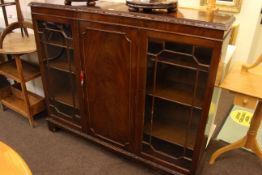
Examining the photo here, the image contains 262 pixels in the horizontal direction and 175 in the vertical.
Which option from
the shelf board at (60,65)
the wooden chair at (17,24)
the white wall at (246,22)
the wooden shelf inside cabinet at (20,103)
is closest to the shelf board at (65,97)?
the shelf board at (60,65)

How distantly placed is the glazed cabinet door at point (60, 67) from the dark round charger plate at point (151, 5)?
0.43 meters

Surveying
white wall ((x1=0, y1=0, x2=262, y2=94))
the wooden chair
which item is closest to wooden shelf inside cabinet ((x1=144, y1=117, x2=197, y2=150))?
the wooden chair

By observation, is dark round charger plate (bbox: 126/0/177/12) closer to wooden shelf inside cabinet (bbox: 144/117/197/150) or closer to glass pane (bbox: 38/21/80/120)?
glass pane (bbox: 38/21/80/120)

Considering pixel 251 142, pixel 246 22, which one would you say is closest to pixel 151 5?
pixel 251 142

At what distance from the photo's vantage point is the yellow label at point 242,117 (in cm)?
230

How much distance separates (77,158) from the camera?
6.15 feet

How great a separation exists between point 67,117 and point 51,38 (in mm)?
680

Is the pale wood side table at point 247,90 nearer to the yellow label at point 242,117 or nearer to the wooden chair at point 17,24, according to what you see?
the yellow label at point 242,117

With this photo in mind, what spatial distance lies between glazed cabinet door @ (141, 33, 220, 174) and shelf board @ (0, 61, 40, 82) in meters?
1.18

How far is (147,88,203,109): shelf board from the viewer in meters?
1.37

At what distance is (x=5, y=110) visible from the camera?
249 cm

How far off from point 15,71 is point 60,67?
0.61 metres

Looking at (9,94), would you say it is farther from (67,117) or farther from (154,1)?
(154,1)

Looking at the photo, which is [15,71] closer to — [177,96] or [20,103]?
[20,103]
